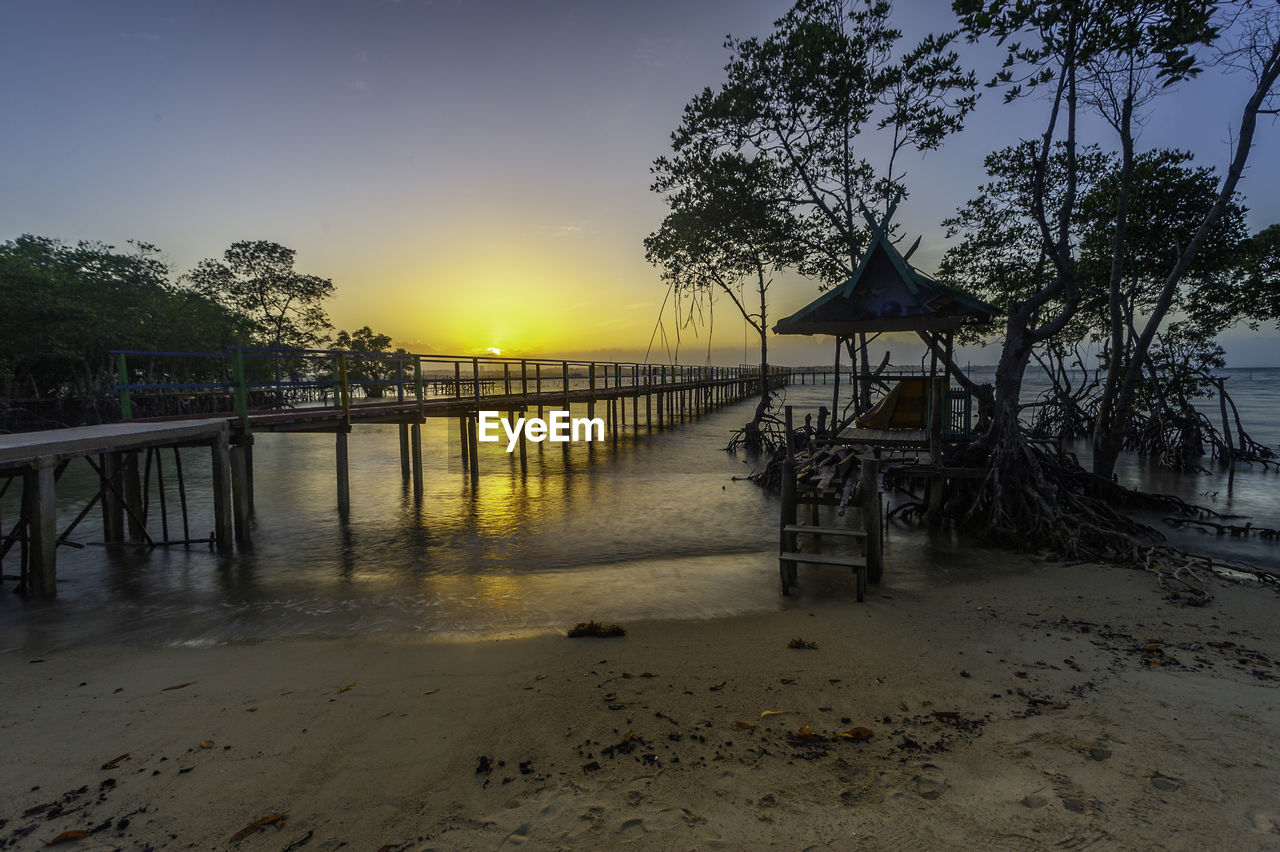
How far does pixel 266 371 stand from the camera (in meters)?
38.4

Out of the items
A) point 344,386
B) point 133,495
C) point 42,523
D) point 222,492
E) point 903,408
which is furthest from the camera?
point 344,386

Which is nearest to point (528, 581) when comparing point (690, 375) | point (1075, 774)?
point (1075, 774)

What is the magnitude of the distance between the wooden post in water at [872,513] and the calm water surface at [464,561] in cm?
44

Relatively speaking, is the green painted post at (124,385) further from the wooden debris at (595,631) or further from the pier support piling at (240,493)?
the wooden debris at (595,631)

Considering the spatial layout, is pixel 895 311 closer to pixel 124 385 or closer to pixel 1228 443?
pixel 124 385

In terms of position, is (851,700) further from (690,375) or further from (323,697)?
(690,375)

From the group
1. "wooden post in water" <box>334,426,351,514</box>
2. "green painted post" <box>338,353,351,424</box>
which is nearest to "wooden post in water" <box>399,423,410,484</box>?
"wooden post in water" <box>334,426,351,514</box>

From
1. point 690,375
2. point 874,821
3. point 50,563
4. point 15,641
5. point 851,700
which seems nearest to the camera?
point 874,821

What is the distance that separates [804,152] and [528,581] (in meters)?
15.0

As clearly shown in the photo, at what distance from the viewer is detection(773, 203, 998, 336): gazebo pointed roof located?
8.59 meters

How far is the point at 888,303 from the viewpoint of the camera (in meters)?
8.95

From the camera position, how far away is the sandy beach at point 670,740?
308 cm

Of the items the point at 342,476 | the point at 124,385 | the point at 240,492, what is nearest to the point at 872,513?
the point at 240,492

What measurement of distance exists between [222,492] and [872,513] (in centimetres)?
1057
